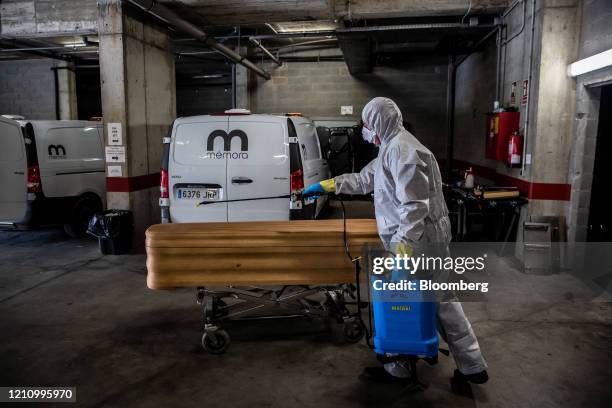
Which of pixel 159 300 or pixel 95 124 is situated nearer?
pixel 159 300

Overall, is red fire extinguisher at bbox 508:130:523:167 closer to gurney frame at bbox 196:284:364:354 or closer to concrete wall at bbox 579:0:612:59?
concrete wall at bbox 579:0:612:59

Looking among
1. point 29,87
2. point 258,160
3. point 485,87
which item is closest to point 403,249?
point 258,160

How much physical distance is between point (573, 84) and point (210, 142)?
4.46 metres

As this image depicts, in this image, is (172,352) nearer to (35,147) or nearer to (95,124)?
(35,147)

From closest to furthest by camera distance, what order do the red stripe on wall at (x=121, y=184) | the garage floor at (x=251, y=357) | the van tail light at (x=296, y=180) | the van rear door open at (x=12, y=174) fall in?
the garage floor at (x=251, y=357) < the van tail light at (x=296, y=180) < the van rear door open at (x=12, y=174) < the red stripe on wall at (x=121, y=184)

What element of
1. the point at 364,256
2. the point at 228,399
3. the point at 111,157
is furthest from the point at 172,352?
the point at 111,157

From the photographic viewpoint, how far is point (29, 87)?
44.2 ft

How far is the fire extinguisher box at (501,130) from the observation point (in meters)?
6.45

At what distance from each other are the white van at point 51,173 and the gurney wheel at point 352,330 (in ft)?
18.4

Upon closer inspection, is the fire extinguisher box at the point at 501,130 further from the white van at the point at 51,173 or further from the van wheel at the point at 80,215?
the van wheel at the point at 80,215

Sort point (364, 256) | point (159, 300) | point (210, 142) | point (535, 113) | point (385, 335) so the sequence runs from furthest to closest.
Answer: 1. point (535, 113)
2. point (210, 142)
3. point (159, 300)
4. point (364, 256)
5. point (385, 335)

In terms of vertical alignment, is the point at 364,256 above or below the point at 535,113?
below

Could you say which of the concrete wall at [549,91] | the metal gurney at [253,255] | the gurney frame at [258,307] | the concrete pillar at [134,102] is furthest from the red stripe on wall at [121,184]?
the concrete wall at [549,91]

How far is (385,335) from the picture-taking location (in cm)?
294
